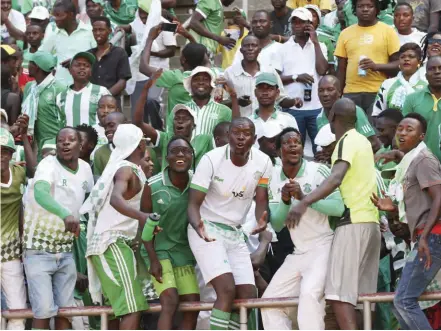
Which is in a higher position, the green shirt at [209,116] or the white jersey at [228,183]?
the green shirt at [209,116]

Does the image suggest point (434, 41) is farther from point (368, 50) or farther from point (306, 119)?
point (306, 119)

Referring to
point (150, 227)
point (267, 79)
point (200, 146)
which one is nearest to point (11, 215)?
point (150, 227)

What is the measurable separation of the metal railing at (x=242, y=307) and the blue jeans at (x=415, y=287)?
11 centimetres

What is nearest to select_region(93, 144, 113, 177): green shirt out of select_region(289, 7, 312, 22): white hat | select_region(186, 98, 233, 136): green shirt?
select_region(186, 98, 233, 136): green shirt

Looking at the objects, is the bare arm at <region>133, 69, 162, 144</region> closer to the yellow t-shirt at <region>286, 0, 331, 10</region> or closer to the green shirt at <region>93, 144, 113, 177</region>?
the green shirt at <region>93, 144, 113, 177</region>

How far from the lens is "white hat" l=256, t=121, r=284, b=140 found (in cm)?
1347

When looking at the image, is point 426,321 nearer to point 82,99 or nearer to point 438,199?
point 438,199

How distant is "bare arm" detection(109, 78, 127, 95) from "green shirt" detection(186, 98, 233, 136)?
1.58 m

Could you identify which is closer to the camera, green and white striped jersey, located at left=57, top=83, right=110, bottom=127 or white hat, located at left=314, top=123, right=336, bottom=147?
white hat, located at left=314, top=123, right=336, bottom=147

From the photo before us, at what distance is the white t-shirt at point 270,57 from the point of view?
603 inches

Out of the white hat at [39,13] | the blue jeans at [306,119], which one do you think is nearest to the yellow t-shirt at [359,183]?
the blue jeans at [306,119]

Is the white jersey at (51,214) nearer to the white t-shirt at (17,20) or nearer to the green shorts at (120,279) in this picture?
the green shorts at (120,279)

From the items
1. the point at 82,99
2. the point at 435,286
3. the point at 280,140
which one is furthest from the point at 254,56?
the point at 435,286

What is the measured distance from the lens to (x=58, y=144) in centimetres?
1201
